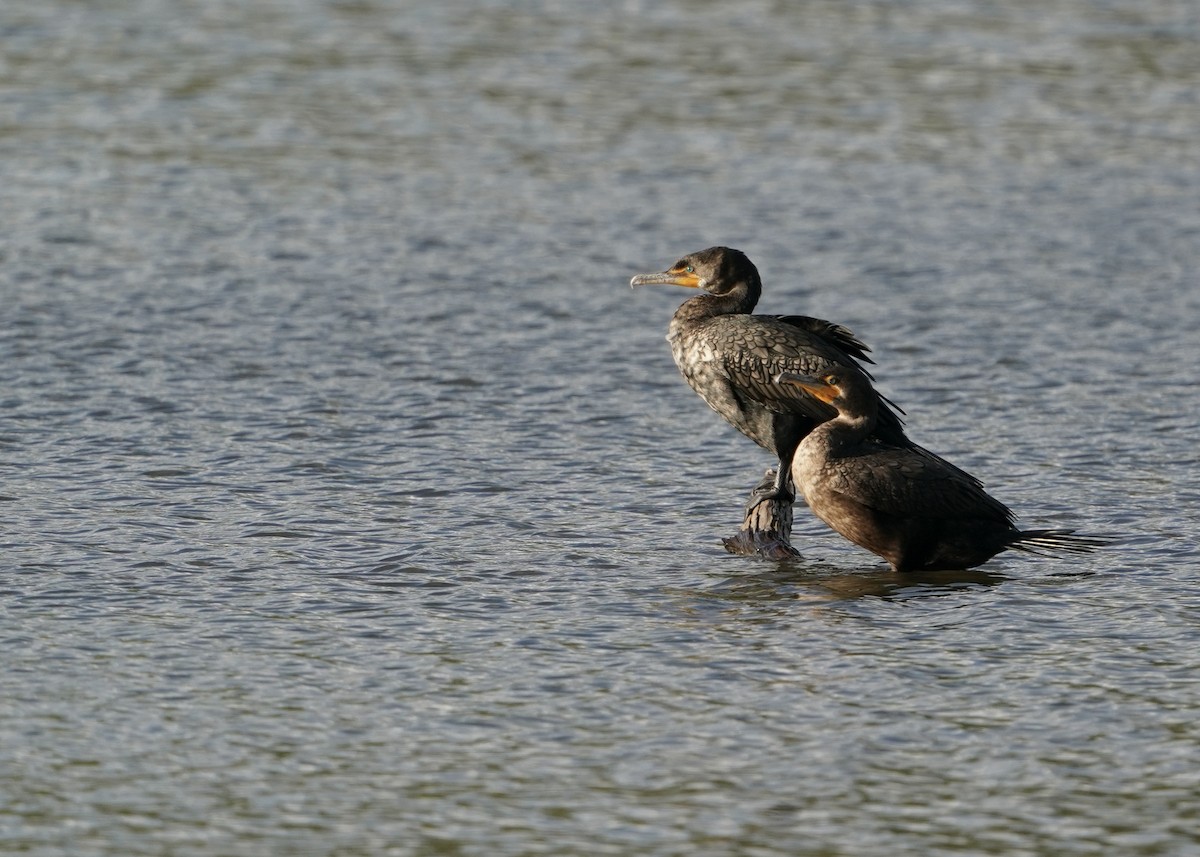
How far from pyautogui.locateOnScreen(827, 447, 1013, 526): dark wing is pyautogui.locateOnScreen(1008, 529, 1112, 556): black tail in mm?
121

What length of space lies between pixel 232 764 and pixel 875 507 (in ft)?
12.6

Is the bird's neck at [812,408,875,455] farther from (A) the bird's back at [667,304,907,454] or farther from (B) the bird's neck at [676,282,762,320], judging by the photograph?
(B) the bird's neck at [676,282,762,320]

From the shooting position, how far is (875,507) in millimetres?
10102

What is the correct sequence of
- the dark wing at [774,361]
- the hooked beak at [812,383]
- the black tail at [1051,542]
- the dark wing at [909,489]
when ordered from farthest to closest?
the dark wing at [774,361] → the hooked beak at [812,383] → the black tail at [1051,542] → the dark wing at [909,489]

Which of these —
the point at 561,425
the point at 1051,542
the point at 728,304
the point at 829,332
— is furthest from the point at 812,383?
the point at 561,425

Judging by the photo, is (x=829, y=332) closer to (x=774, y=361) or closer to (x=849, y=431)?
(x=774, y=361)

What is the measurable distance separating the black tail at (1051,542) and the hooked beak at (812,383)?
46.6 inches

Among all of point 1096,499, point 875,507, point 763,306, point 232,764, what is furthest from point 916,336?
point 232,764

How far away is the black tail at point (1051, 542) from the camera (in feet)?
33.6

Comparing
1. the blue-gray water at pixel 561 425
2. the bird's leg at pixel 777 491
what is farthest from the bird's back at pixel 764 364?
the blue-gray water at pixel 561 425

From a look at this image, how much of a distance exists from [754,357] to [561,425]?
2545mm

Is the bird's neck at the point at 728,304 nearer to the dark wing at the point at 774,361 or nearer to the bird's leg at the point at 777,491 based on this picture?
the dark wing at the point at 774,361

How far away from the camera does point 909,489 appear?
1016cm

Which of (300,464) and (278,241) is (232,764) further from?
(278,241)
